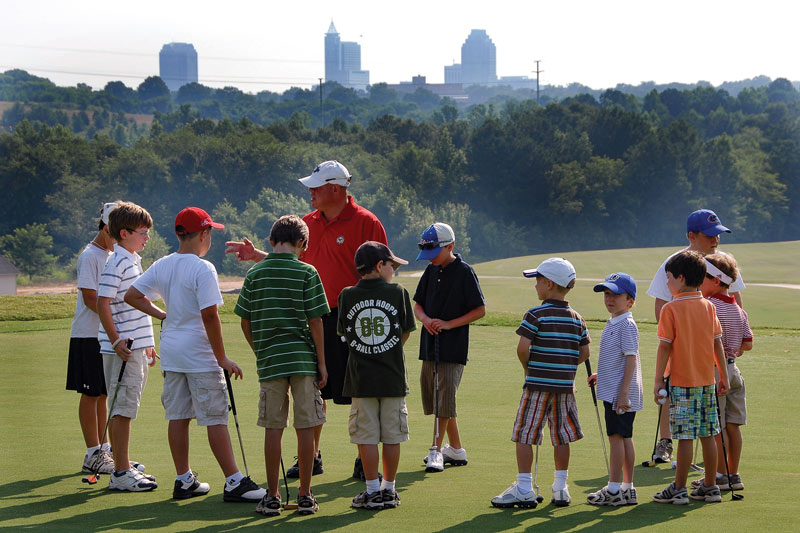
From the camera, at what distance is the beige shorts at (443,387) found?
22.0ft

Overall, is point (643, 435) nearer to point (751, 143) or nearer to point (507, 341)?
point (507, 341)

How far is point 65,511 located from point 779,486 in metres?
4.23

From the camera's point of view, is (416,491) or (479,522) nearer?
(479,522)

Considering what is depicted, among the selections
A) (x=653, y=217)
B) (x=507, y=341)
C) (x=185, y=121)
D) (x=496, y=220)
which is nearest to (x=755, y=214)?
(x=653, y=217)

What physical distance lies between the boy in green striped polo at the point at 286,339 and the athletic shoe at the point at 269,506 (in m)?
0.05

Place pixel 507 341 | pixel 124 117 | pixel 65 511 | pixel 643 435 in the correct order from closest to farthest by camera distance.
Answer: pixel 65 511 → pixel 643 435 → pixel 507 341 → pixel 124 117

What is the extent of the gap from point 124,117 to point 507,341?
143 meters

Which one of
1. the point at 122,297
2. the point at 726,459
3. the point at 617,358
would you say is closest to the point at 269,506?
the point at 122,297

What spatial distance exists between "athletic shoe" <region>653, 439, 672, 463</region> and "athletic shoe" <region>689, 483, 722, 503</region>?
46.5 inches

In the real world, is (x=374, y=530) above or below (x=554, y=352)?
below

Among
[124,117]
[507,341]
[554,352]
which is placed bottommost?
[507,341]

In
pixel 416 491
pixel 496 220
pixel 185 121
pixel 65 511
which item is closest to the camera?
pixel 65 511

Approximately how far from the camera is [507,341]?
14727mm

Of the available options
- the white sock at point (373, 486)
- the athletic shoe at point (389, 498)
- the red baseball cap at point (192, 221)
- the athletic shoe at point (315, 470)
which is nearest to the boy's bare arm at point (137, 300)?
the red baseball cap at point (192, 221)
